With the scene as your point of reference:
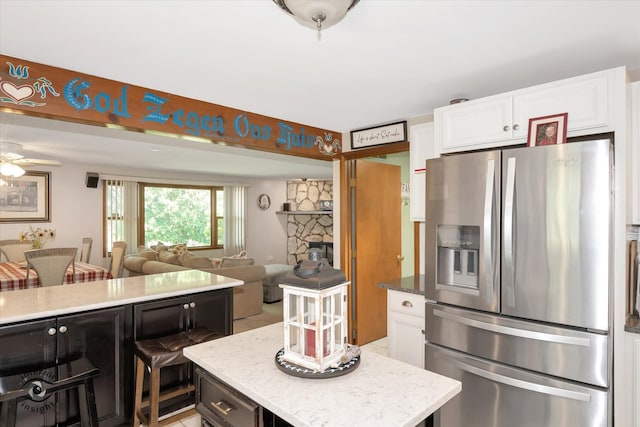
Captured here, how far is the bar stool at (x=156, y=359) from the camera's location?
213cm

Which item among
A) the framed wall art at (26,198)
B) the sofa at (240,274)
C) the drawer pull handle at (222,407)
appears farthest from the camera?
the framed wall art at (26,198)

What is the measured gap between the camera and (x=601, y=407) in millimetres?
1719

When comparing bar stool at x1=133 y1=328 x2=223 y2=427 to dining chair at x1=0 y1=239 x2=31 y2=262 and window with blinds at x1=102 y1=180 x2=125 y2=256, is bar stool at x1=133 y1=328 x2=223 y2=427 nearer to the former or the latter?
dining chair at x1=0 y1=239 x2=31 y2=262

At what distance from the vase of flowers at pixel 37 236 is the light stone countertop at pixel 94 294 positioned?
10.7ft

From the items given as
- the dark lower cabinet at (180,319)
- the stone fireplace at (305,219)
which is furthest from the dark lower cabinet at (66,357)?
the stone fireplace at (305,219)

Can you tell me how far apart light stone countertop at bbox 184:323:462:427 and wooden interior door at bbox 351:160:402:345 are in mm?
2657

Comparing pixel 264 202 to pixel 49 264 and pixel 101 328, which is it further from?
pixel 101 328

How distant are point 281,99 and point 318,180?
6.69m

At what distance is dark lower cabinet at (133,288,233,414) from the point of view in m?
2.47

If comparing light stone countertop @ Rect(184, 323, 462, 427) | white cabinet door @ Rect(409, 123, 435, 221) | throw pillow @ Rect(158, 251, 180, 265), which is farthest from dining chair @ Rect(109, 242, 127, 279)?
light stone countertop @ Rect(184, 323, 462, 427)

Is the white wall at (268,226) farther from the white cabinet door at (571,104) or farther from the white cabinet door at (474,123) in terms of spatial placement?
the white cabinet door at (571,104)

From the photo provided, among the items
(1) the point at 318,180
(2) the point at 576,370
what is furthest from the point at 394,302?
(1) the point at 318,180

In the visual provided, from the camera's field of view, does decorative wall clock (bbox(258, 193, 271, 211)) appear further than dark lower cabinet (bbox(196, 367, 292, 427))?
Yes

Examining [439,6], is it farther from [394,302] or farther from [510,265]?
[394,302]
